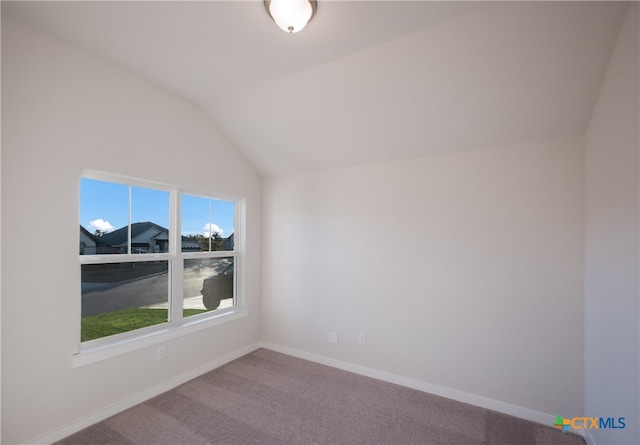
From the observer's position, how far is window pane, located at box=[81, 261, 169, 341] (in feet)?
7.63

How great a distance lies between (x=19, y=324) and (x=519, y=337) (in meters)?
3.73

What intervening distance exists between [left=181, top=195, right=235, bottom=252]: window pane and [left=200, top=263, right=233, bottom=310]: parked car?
325 millimetres

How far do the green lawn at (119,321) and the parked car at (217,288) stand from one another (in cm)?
51

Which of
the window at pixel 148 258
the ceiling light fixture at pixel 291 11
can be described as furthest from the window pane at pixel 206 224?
the ceiling light fixture at pixel 291 11

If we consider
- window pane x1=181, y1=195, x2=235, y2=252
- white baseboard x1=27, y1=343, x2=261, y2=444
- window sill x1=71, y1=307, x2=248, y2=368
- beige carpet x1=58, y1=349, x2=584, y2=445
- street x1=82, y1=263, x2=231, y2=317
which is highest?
window pane x1=181, y1=195, x2=235, y2=252

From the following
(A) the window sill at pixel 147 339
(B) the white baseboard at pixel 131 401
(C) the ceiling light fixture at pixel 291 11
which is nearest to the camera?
(C) the ceiling light fixture at pixel 291 11

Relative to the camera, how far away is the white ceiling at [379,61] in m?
1.74

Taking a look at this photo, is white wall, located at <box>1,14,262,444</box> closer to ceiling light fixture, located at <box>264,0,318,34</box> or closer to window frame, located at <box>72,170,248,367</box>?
window frame, located at <box>72,170,248,367</box>

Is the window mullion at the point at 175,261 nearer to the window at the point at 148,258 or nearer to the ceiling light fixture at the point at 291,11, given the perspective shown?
the window at the point at 148,258

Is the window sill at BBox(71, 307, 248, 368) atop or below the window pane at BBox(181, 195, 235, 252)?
below

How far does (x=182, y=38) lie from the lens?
79.4 inches

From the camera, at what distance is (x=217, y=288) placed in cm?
349

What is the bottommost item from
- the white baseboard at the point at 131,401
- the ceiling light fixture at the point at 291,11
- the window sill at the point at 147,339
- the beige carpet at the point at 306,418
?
the beige carpet at the point at 306,418

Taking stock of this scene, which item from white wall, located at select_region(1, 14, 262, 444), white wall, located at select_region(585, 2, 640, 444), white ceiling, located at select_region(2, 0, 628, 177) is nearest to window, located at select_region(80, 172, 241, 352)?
white wall, located at select_region(1, 14, 262, 444)
